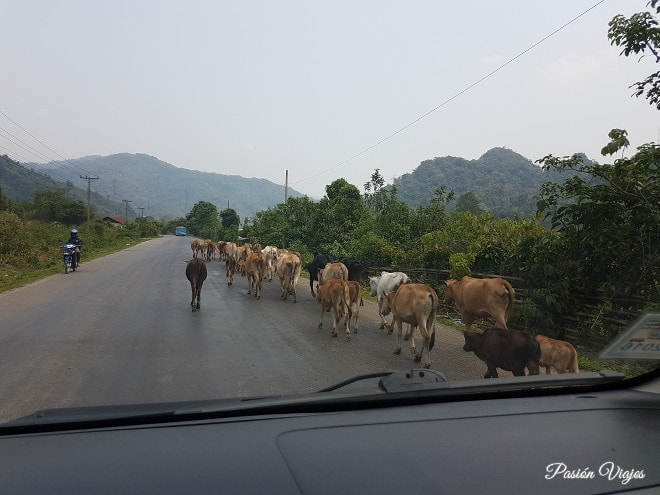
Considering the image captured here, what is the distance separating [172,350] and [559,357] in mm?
5214

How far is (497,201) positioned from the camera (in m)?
51.8

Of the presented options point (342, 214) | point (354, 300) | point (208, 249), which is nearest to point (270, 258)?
point (342, 214)

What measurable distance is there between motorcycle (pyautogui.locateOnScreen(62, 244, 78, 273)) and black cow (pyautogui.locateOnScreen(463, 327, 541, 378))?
18394 millimetres

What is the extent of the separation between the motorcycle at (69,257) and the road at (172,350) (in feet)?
21.0

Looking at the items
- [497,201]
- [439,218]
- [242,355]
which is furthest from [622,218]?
[497,201]

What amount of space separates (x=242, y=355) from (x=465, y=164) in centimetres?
8104

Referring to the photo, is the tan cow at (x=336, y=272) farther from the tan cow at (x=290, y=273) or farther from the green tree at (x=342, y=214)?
the green tree at (x=342, y=214)

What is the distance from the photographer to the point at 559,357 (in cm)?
552

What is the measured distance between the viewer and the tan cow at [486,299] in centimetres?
828

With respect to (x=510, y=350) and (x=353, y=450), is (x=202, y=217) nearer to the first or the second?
(x=510, y=350)

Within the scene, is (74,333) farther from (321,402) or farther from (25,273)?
(25,273)

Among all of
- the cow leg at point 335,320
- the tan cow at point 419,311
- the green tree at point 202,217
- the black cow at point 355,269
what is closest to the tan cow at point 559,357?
the tan cow at point 419,311

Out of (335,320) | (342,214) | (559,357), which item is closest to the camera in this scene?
(559,357)
